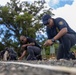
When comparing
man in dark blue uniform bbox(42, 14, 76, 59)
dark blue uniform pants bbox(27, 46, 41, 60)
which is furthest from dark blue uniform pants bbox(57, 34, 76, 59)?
dark blue uniform pants bbox(27, 46, 41, 60)

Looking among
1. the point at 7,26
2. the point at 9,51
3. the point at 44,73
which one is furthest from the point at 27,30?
the point at 44,73

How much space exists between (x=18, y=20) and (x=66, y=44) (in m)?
30.6

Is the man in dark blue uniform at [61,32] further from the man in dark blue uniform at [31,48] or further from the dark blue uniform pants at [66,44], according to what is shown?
the man in dark blue uniform at [31,48]

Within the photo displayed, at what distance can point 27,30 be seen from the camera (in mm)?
35219

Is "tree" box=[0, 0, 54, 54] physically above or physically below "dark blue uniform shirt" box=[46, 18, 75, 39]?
above

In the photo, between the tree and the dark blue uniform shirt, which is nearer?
the dark blue uniform shirt

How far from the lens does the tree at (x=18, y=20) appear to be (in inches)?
1398

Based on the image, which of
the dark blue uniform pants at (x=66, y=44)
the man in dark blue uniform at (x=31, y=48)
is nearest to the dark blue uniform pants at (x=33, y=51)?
the man in dark blue uniform at (x=31, y=48)

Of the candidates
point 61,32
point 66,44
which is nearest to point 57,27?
point 61,32

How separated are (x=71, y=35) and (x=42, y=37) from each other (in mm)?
33051

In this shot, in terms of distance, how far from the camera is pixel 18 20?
35844 mm

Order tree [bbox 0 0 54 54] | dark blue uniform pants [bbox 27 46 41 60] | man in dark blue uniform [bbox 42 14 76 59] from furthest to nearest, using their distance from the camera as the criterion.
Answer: tree [bbox 0 0 54 54] < dark blue uniform pants [bbox 27 46 41 60] < man in dark blue uniform [bbox 42 14 76 59]

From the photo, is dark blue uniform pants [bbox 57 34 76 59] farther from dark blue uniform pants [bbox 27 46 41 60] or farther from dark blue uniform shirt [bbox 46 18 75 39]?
dark blue uniform pants [bbox 27 46 41 60]

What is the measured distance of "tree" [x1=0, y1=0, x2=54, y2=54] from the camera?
3550 cm
